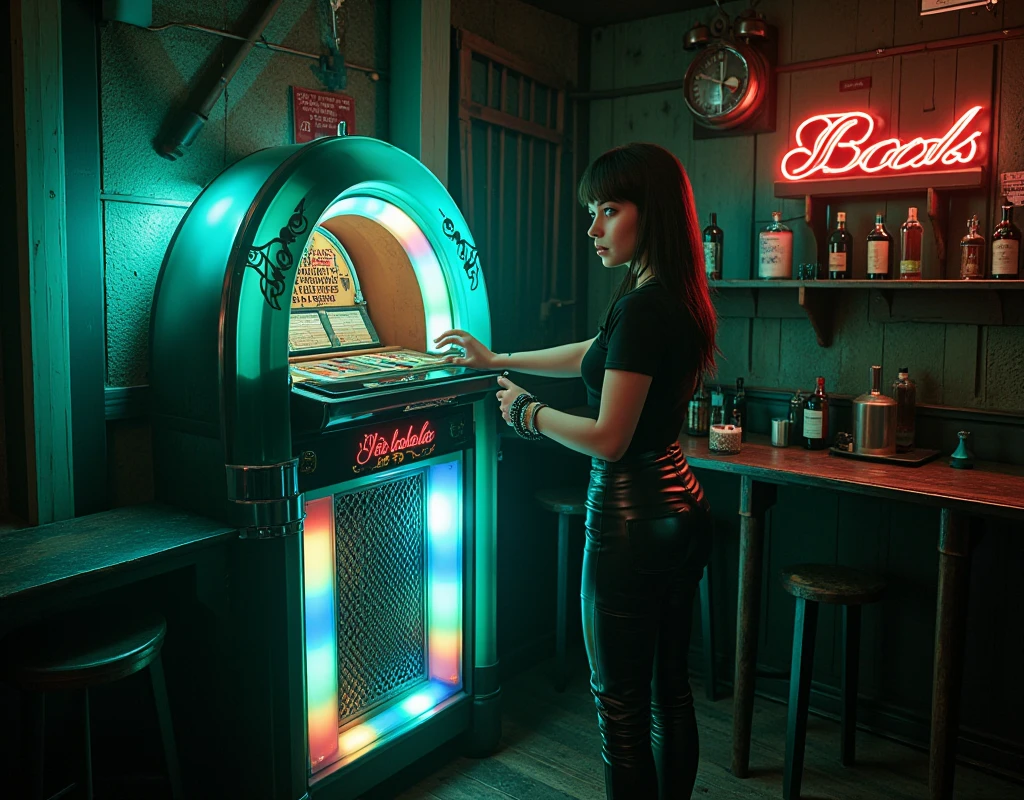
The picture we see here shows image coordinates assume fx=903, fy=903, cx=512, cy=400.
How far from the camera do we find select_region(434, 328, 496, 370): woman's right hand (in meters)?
2.71

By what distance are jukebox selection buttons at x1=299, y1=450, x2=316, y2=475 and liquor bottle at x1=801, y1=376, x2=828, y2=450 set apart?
181cm

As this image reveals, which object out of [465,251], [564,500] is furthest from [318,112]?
[564,500]

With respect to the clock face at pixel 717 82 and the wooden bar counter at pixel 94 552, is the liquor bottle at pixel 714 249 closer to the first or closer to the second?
the clock face at pixel 717 82

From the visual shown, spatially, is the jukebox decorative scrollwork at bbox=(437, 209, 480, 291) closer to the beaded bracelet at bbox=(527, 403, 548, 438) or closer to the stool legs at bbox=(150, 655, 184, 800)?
the beaded bracelet at bbox=(527, 403, 548, 438)

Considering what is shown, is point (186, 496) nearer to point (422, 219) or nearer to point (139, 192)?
point (139, 192)

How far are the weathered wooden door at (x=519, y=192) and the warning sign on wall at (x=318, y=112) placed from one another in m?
0.51

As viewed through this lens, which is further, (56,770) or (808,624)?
(808,624)

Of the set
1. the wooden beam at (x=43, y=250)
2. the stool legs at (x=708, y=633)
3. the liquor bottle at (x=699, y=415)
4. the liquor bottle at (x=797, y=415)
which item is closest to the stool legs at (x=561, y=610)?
the stool legs at (x=708, y=633)

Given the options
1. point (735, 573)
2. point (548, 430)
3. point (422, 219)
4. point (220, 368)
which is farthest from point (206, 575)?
point (735, 573)

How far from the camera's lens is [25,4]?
2.10m

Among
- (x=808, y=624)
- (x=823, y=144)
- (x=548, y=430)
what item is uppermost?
(x=823, y=144)

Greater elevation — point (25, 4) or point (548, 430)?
point (25, 4)

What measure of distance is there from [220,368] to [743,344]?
7.33ft

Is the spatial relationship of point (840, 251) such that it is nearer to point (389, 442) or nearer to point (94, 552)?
point (389, 442)
